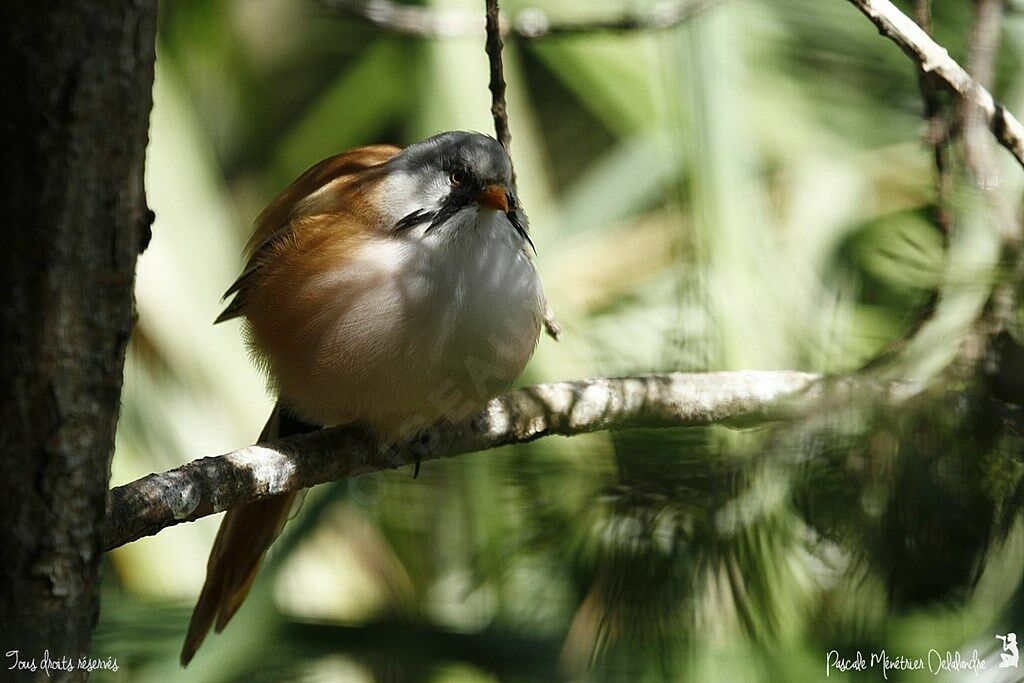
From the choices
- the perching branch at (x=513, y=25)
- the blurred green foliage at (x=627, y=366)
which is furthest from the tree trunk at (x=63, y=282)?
the perching branch at (x=513, y=25)

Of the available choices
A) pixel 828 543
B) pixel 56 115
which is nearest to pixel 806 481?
pixel 828 543

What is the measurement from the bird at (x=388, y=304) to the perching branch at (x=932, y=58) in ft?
2.62

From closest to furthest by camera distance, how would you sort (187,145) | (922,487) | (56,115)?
(922,487)
(56,115)
(187,145)

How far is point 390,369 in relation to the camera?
1.96 metres

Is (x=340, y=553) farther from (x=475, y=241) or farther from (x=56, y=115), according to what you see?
(x=56, y=115)

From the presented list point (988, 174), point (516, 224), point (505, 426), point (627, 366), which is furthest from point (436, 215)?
point (988, 174)

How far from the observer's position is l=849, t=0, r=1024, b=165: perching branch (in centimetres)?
167

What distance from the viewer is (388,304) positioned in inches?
78.4

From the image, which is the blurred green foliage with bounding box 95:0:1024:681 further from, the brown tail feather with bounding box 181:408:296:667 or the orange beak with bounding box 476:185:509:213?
the orange beak with bounding box 476:185:509:213

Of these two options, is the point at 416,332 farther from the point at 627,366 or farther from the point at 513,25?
the point at 513,25

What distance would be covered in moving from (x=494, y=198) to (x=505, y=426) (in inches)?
18.5

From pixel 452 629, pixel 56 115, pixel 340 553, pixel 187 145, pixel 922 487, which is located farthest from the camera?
pixel 187 145

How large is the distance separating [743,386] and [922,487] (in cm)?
118

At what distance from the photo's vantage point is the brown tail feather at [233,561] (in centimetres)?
227
